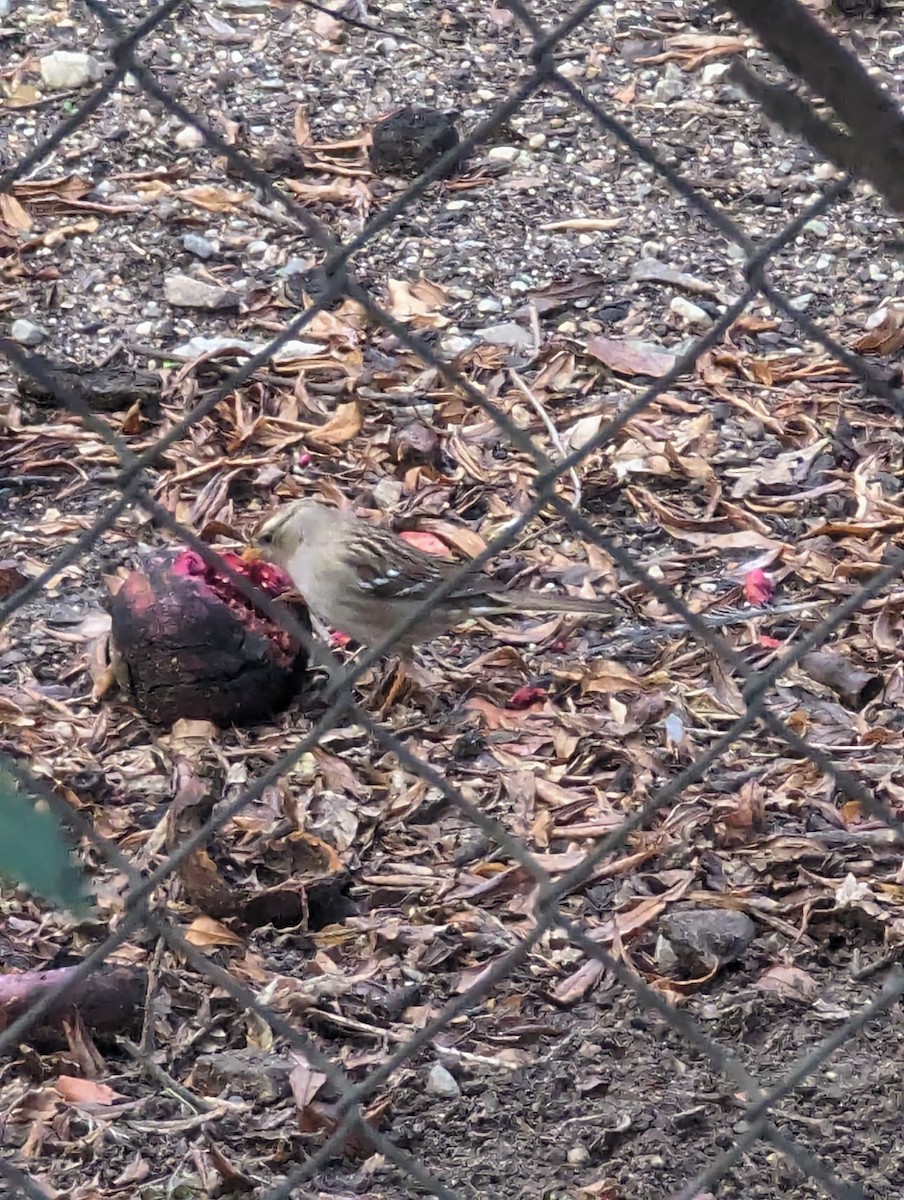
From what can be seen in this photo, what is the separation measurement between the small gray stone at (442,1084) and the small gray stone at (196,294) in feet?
11.0

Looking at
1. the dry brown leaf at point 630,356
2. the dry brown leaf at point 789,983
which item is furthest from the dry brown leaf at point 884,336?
the dry brown leaf at point 789,983

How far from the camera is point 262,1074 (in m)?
2.83

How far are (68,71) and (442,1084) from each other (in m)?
5.00

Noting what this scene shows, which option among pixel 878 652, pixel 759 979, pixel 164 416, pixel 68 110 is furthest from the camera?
pixel 68 110

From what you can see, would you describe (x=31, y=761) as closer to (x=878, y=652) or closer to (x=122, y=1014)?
(x=122, y=1014)

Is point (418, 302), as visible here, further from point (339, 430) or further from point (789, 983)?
point (789, 983)

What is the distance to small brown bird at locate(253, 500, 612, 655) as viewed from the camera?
425cm

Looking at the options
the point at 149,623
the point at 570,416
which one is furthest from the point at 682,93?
the point at 149,623

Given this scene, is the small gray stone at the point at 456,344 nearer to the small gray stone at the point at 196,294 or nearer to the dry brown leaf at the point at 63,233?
the small gray stone at the point at 196,294

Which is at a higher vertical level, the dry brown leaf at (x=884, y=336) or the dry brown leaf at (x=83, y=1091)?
the dry brown leaf at (x=884, y=336)

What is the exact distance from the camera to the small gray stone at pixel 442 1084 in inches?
111

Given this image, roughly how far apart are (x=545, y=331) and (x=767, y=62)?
2097 millimetres

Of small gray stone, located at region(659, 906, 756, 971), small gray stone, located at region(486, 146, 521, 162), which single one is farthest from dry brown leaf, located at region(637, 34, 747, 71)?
small gray stone, located at region(659, 906, 756, 971)

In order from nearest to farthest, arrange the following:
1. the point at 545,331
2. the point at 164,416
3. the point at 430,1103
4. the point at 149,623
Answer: the point at 430,1103, the point at 149,623, the point at 164,416, the point at 545,331
